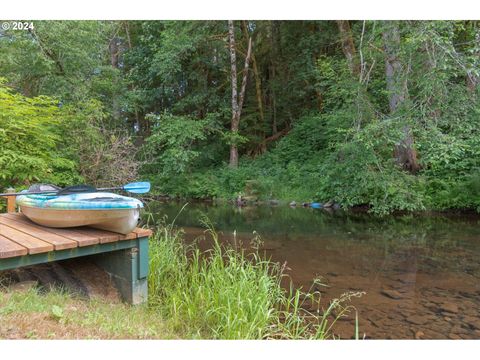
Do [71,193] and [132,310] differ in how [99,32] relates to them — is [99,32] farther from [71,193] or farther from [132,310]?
[132,310]

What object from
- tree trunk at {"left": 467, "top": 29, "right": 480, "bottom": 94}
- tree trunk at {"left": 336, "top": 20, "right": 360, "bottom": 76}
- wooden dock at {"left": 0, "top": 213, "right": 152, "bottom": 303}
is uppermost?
tree trunk at {"left": 336, "top": 20, "right": 360, "bottom": 76}

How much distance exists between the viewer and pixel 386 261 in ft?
18.5

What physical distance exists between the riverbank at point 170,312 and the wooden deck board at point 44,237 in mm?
345

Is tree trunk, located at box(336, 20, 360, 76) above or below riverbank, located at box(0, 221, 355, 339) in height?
above

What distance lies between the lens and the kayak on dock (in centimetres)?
327

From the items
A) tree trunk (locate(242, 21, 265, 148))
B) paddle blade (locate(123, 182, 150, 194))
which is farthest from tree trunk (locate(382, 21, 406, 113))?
tree trunk (locate(242, 21, 265, 148))

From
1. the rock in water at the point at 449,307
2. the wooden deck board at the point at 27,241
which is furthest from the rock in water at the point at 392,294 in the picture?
the wooden deck board at the point at 27,241

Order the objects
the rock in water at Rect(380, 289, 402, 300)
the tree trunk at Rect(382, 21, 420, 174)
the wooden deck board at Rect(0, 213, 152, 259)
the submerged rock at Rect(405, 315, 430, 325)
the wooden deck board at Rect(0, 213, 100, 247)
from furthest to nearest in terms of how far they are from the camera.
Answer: the tree trunk at Rect(382, 21, 420, 174)
the rock in water at Rect(380, 289, 402, 300)
the submerged rock at Rect(405, 315, 430, 325)
the wooden deck board at Rect(0, 213, 100, 247)
the wooden deck board at Rect(0, 213, 152, 259)

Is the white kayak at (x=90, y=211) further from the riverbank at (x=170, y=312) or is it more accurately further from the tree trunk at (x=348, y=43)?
the tree trunk at (x=348, y=43)

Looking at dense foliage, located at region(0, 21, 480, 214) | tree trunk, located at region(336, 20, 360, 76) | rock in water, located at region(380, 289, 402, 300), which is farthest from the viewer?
tree trunk, located at region(336, 20, 360, 76)

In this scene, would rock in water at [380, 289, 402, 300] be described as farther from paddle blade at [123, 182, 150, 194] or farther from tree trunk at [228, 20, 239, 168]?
tree trunk at [228, 20, 239, 168]

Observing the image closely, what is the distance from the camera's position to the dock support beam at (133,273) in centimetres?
345

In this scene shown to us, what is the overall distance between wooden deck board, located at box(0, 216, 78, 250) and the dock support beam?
1.68ft

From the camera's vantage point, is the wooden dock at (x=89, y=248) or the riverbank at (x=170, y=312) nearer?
the riverbank at (x=170, y=312)
